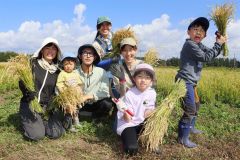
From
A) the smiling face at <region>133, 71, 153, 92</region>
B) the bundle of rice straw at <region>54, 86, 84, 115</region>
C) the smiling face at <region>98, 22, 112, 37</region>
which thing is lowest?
the bundle of rice straw at <region>54, 86, 84, 115</region>

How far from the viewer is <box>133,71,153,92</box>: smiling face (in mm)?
5117

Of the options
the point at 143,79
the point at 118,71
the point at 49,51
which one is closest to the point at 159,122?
the point at 143,79

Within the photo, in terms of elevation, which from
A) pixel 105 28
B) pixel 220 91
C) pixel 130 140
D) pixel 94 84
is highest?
pixel 105 28

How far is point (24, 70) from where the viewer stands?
532 cm

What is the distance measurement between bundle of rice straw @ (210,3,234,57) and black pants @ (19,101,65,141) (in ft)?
8.70

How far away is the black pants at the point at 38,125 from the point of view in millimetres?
5457

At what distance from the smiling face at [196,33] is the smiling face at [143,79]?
80 centimetres

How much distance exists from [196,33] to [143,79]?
0.97 m

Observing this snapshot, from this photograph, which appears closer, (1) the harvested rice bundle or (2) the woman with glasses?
(2) the woman with glasses

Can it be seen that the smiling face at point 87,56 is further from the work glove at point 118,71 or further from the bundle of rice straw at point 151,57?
the bundle of rice straw at point 151,57

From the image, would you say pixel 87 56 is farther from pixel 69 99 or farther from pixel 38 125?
pixel 38 125

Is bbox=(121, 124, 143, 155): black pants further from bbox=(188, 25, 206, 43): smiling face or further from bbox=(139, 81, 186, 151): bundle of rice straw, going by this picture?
bbox=(188, 25, 206, 43): smiling face

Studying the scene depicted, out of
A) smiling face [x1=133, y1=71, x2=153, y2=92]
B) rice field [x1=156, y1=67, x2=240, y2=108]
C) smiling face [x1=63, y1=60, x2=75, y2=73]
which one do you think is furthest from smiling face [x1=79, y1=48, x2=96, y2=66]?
rice field [x1=156, y1=67, x2=240, y2=108]

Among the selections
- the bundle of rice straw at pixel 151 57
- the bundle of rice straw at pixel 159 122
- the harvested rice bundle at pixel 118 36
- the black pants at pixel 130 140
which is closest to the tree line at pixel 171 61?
the bundle of rice straw at pixel 151 57
